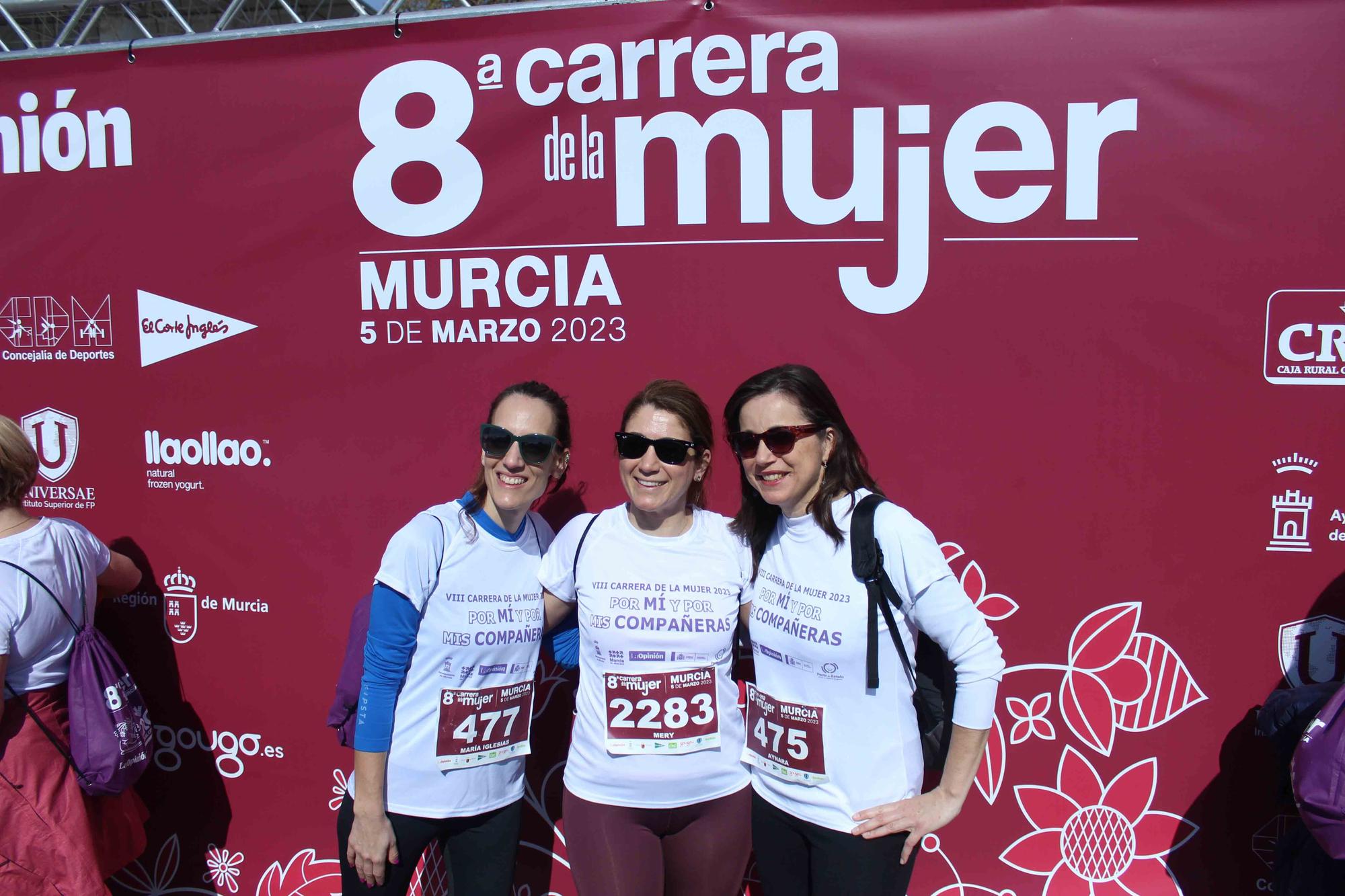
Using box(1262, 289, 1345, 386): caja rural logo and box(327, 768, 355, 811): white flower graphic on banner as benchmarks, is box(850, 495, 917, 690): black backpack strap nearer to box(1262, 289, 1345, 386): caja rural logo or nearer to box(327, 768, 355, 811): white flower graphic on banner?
box(1262, 289, 1345, 386): caja rural logo

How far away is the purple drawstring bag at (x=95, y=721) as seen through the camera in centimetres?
224

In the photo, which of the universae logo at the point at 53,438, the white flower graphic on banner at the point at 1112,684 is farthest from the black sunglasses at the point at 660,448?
the universae logo at the point at 53,438

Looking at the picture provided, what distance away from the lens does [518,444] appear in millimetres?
1944

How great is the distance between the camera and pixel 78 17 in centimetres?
264

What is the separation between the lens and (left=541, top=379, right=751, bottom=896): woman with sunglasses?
190 cm

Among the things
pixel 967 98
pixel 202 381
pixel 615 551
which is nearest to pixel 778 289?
pixel 967 98

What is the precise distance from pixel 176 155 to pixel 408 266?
86 cm

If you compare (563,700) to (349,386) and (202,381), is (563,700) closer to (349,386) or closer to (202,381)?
(349,386)

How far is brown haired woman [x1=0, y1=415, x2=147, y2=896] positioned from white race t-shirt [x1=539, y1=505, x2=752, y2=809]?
4.58 feet

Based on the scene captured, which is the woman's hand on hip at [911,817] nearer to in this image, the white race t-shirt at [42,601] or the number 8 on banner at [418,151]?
the number 8 on banner at [418,151]

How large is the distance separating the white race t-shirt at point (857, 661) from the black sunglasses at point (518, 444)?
0.64 m

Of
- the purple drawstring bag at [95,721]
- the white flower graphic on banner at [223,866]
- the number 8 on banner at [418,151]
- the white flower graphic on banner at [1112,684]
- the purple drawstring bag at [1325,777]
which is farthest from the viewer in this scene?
the white flower graphic on banner at [223,866]

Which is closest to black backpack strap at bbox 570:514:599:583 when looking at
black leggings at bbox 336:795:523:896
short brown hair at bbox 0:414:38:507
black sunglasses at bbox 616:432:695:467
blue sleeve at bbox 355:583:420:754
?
black sunglasses at bbox 616:432:695:467

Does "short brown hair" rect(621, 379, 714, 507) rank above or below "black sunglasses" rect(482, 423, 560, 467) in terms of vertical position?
above
